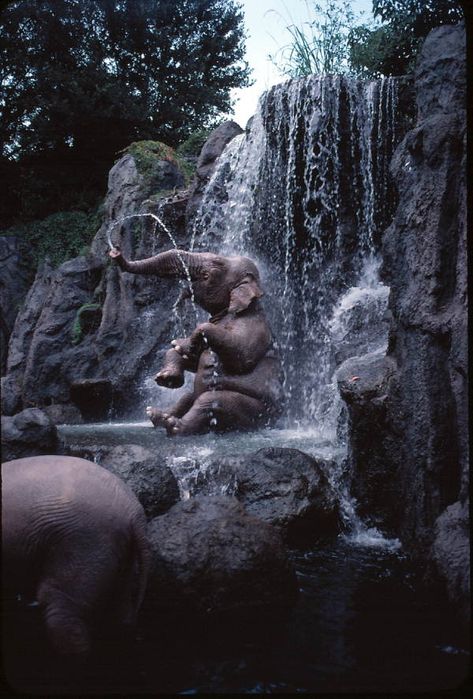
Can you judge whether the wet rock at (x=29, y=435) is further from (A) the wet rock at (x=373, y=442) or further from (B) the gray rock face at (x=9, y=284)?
(B) the gray rock face at (x=9, y=284)

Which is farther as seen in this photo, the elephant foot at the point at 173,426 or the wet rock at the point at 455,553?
the elephant foot at the point at 173,426

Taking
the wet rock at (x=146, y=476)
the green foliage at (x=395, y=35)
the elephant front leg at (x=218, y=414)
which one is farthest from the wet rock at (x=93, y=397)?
the green foliage at (x=395, y=35)

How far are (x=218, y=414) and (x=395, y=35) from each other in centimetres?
821

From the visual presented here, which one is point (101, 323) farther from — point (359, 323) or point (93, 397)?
point (359, 323)

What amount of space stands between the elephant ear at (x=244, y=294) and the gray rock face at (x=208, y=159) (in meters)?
4.12

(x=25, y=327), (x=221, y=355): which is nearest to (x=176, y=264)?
(x=221, y=355)

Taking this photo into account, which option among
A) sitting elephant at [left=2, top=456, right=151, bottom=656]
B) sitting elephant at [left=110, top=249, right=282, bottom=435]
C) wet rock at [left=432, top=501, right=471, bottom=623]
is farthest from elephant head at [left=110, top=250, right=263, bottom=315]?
sitting elephant at [left=2, top=456, right=151, bottom=656]

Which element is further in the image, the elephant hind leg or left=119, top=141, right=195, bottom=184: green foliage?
left=119, top=141, right=195, bottom=184: green foliage

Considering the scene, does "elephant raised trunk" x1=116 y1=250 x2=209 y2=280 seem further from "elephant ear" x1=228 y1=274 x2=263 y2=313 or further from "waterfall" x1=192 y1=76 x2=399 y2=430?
"waterfall" x1=192 y1=76 x2=399 y2=430

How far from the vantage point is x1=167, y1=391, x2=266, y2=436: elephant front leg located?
739 cm

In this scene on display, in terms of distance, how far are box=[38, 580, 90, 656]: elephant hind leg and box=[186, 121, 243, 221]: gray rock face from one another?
32.5ft

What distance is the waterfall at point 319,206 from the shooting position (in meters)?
9.76

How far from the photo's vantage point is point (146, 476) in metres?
5.11

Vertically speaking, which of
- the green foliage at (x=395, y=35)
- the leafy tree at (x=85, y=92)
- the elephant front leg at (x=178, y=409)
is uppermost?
the leafy tree at (x=85, y=92)
